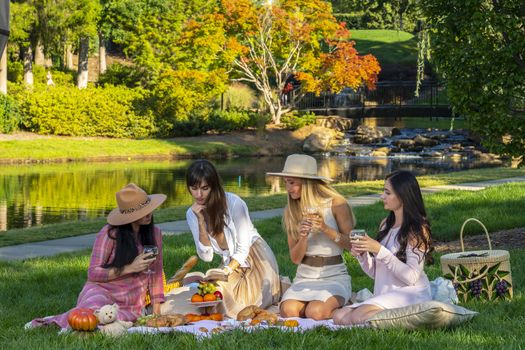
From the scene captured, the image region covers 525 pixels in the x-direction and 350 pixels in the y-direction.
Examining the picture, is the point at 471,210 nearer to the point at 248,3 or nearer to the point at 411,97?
the point at 248,3

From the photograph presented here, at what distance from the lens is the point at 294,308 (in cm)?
732

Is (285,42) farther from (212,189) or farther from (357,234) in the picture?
(357,234)

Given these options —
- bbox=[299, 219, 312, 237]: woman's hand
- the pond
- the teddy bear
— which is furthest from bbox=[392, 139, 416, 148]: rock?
the teddy bear

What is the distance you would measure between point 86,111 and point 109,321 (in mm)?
29465

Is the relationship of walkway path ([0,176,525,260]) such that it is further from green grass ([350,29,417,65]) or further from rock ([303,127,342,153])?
green grass ([350,29,417,65])

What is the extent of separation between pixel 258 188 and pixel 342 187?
3.23 metres

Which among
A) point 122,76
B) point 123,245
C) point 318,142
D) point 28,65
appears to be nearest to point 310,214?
point 123,245

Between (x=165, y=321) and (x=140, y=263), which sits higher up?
(x=140, y=263)

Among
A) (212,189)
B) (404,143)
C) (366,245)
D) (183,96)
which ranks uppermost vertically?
(183,96)

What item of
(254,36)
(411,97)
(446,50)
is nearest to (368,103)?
(411,97)

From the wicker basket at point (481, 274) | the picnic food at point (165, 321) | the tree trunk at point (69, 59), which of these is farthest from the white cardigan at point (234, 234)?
the tree trunk at point (69, 59)

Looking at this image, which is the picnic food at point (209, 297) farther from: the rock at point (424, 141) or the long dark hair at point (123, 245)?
the rock at point (424, 141)

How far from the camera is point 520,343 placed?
605 centimetres

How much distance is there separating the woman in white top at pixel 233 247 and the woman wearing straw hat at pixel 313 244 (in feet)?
1.33
